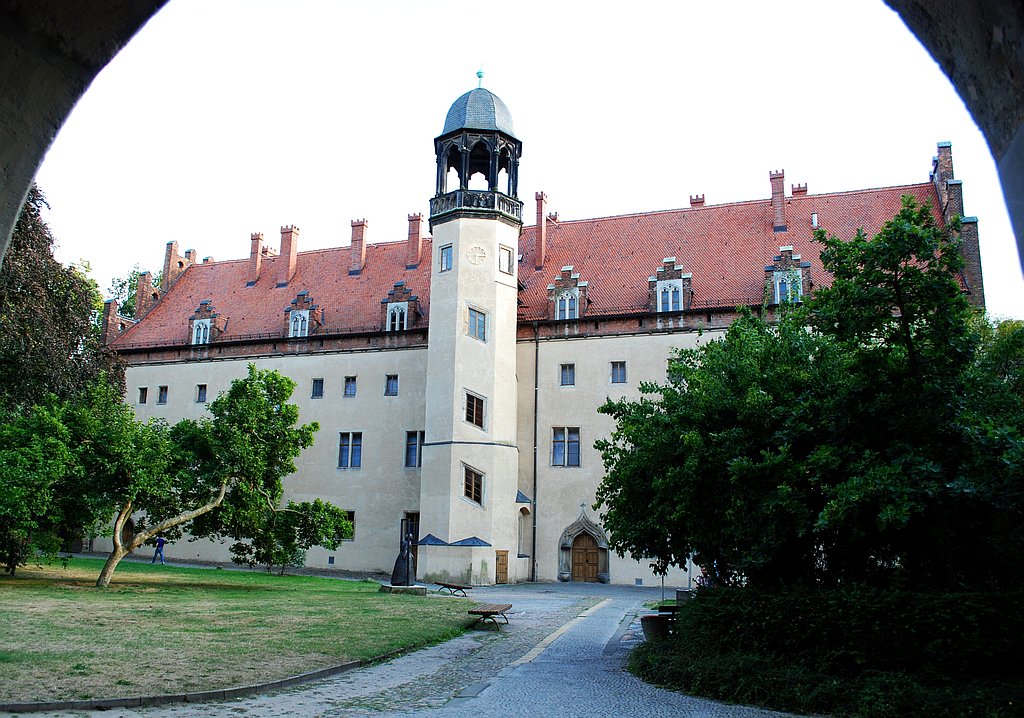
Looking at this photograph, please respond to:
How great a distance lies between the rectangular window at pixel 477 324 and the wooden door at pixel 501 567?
9.65 meters

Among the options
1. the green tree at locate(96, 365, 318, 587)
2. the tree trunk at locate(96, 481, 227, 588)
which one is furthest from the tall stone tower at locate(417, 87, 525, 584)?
the tree trunk at locate(96, 481, 227, 588)

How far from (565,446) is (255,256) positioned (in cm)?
2449

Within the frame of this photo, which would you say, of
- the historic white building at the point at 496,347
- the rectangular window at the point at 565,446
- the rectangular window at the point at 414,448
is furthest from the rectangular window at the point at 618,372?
the rectangular window at the point at 414,448

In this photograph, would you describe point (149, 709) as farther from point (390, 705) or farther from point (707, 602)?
point (707, 602)

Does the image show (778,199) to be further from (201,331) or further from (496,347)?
(201,331)

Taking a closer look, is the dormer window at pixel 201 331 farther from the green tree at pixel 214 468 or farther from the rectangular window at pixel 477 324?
the green tree at pixel 214 468

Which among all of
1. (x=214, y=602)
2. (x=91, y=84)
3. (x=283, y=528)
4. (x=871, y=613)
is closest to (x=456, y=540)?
(x=283, y=528)

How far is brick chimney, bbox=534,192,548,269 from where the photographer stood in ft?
152

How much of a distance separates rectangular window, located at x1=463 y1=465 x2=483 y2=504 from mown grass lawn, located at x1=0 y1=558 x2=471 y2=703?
32.2ft

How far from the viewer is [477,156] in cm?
4266

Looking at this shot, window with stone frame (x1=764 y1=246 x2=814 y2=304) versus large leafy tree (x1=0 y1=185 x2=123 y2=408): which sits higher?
window with stone frame (x1=764 y1=246 x2=814 y2=304)

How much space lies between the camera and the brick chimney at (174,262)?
55688 millimetres

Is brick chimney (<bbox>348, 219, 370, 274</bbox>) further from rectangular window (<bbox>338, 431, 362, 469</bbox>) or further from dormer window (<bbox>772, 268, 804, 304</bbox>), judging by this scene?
dormer window (<bbox>772, 268, 804, 304</bbox>)

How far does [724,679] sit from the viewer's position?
38.5ft
